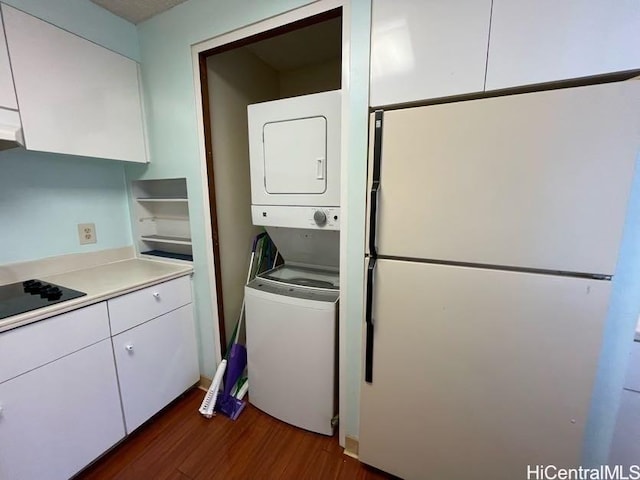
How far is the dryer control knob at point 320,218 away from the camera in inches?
52.6

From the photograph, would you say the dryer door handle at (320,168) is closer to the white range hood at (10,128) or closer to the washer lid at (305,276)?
the washer lid at (305,276)

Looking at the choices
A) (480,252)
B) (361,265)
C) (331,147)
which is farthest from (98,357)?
(480,252)

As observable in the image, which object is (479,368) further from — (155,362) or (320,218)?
(155,362)

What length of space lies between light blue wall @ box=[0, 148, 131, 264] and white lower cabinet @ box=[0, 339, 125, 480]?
0.77 m

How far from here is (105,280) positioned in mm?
1449

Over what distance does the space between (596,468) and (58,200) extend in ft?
9.74

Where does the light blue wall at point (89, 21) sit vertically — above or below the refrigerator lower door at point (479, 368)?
above

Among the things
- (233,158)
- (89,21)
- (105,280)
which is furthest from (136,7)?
(105,280)

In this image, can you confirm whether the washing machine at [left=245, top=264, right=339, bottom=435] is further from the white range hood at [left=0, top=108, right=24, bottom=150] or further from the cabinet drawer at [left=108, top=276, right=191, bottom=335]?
the white range hood at [left=0, top=108, right=24, bottom=150]

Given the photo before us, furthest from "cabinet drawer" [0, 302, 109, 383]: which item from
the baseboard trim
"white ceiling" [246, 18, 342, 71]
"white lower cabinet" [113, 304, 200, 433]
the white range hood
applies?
"white ceiling" [246, 18, 342, 71]

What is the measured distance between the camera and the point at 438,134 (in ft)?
3.14

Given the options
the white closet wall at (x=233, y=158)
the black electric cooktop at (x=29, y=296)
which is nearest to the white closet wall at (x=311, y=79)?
the white closet wall at (x=233, y=158)

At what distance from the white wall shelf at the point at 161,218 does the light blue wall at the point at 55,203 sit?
0.10m

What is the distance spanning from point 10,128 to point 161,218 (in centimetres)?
95
